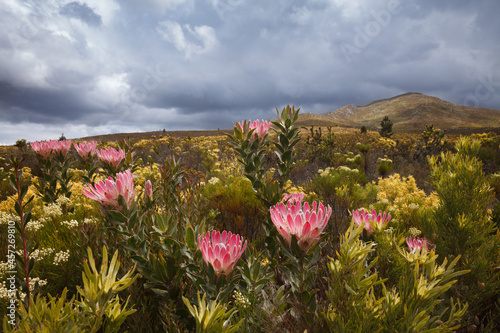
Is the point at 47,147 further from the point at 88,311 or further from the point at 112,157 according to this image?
the point at 88,311

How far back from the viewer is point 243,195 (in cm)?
392

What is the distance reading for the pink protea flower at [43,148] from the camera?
2.73 m

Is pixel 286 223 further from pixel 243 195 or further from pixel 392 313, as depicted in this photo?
pixel 243 195

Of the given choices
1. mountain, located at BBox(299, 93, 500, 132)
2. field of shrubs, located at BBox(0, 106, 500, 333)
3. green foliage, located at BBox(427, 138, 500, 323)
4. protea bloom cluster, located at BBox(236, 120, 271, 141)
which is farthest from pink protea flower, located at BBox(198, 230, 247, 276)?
mountain, located at BBox(299, 93, 500, 132)

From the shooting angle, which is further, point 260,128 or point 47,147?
point 47,147

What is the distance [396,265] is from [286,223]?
3.32 ft

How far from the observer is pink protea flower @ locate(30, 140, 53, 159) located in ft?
8.95

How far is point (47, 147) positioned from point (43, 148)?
4 centimetres

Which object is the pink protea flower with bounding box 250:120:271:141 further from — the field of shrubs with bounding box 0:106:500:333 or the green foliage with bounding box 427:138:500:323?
the green foliage with bounding box 427:138:500:323

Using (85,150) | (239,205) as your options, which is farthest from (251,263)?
(239,205)

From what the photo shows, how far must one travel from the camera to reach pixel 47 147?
2779 millimetres

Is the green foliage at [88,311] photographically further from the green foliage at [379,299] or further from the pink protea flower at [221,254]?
the green foliage at [379,299]

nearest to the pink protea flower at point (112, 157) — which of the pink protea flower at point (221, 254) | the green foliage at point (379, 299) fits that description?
the pink protea flower at point (221, 254)

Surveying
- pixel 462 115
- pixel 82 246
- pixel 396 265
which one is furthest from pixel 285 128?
pixel 462 115
